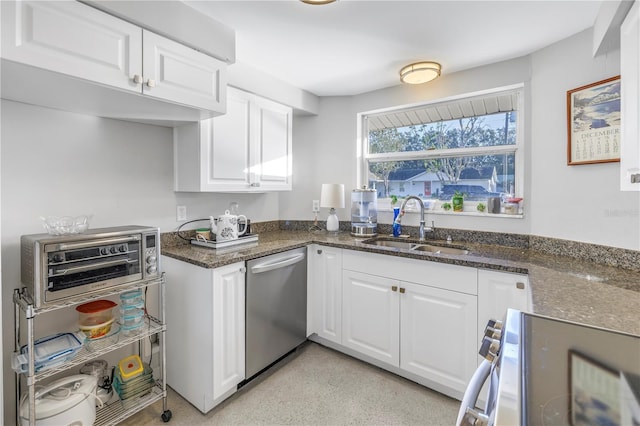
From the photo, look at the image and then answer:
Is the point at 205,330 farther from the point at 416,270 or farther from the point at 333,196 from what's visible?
the point at 333,196

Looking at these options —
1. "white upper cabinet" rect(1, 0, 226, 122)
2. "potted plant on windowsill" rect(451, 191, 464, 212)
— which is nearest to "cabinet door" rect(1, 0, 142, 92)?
"white upper cabinet" rect(1, 0, 226, 122)

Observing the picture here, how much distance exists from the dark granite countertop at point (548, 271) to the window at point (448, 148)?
21.8 inches

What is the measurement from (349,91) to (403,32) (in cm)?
102

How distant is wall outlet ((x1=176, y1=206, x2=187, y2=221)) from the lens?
2.22 metres

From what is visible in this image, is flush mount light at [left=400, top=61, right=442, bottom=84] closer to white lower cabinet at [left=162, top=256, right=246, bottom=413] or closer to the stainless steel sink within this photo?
the stainless steel sink

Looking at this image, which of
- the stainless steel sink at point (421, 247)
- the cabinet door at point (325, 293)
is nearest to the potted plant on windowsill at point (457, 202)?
the stainless steel sink at point (421, 247)

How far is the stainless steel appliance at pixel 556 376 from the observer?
0.57 m

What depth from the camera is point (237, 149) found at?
2246mm

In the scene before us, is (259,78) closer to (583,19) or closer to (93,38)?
(93,38)

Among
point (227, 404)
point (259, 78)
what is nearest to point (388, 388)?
point (227, 404)

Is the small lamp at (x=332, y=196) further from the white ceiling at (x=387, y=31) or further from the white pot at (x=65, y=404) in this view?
the white pot at (x=65, y=404)

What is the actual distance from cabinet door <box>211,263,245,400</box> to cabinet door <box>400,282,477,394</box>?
3.44 feet

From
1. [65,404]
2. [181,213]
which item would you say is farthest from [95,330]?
[181,213]

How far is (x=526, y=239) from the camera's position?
2139mm
